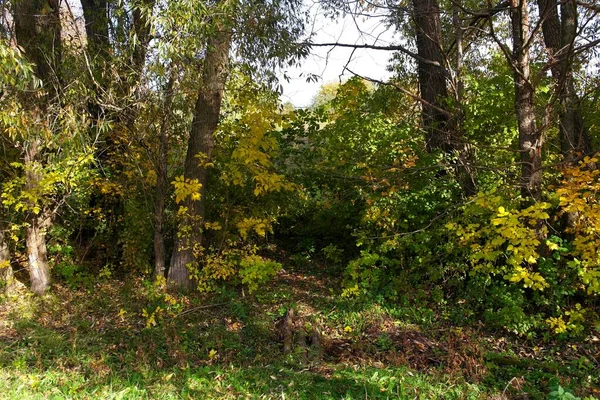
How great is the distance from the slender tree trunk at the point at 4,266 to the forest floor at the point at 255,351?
27 centimetres

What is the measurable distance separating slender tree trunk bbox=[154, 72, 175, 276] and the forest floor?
0.52 meters

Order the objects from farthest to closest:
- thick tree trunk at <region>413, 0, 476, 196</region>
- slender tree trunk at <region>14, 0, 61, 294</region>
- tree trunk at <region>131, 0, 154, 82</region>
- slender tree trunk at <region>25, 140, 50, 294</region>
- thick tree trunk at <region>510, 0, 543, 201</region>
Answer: slender tree trunk at <region>25, 140, 50, 294</region> < thick tree trunk at <region>413, 0, 476, 196</region> < slender tree trunk at <region>14, 0, 61, 294</region> < tree trunk at <region>131, 0, 154, 82</region> < thick tree trunk at <region>510, 0, 543, 201</region>

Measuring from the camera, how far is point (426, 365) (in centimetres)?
515

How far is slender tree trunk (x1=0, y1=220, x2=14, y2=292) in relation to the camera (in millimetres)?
6812

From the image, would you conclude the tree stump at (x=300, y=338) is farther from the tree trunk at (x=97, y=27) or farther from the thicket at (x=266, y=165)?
the tree trunk at (x=97, y=27)

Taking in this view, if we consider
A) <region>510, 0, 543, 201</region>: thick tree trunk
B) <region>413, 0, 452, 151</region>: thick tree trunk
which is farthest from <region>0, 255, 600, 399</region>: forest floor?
<region>413, 0, 452, 151</region>: thick tree trunk

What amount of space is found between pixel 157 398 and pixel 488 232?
409 centimetres

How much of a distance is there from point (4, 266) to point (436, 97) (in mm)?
7177

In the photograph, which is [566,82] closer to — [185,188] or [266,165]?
[266,165]

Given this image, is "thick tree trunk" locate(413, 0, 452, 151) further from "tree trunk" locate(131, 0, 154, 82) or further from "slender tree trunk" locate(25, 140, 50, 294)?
"slender tree trunk" locate(25, 140, 50, 294)

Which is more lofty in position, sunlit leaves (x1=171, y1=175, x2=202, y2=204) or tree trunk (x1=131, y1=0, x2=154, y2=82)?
tree trunk (x1=131, y1=0, x2=154, y2=82)

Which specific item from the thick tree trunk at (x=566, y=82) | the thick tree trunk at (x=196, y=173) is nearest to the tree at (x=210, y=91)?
the thick tree trunk at (x=196, y=173)

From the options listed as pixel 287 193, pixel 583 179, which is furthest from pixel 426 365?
pixel 287 193

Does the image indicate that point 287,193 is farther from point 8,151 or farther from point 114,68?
point 8,151
